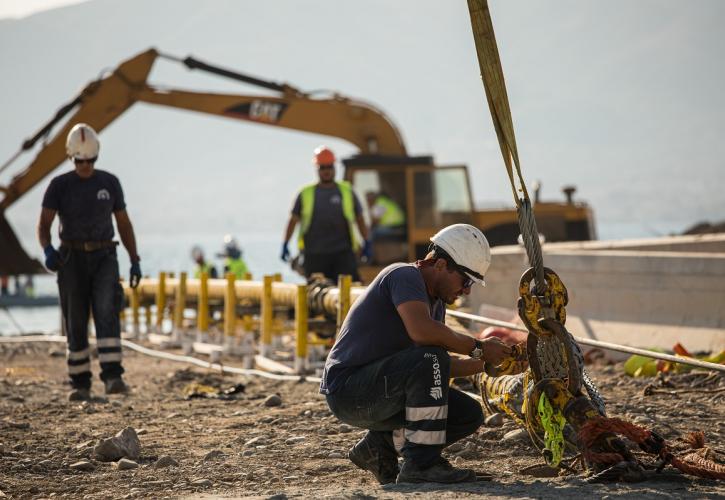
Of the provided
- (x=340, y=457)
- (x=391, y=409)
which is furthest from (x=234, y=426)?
(x=391, y=409)

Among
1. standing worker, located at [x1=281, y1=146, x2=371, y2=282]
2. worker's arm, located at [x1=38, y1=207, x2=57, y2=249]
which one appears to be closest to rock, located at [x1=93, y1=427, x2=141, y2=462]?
worker's arm, located at [x1=38, y1=207, x2=57, y2=249]

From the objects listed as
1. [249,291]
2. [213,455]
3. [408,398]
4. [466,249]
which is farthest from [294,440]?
[249,291]

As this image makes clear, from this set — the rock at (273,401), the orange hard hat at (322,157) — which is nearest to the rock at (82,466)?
the rock at (273,401)

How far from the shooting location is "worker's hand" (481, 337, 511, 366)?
6.02m

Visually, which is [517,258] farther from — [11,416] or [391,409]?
[391,409]

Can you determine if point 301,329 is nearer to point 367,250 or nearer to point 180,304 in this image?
point 367,250

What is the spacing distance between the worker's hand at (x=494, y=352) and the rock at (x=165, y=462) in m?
1.94

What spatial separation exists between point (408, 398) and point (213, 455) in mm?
1740

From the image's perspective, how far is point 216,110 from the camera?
805 inches

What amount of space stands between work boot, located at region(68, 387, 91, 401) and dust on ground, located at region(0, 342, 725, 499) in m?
0.08

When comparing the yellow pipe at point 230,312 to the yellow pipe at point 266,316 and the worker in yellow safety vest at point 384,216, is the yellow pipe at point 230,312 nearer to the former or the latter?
the yellow pipe at point 266,316

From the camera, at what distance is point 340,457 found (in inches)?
274

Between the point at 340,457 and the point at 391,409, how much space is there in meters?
1.09

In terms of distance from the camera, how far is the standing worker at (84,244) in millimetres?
9617
